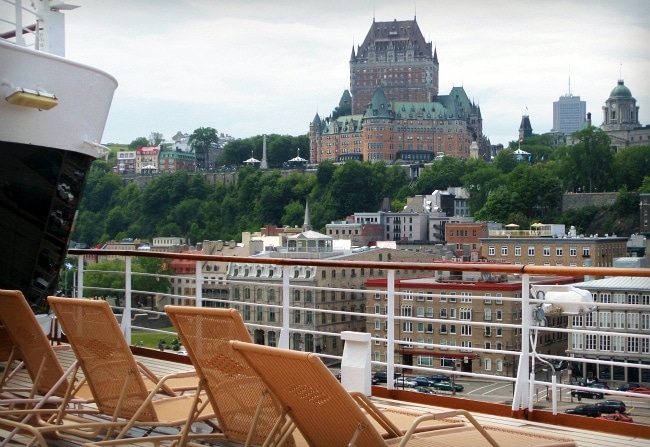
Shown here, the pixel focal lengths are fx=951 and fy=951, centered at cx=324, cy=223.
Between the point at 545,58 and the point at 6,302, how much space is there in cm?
12968

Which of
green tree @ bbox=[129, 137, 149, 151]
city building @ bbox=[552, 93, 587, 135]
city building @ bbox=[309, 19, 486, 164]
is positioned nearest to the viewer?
city building @ bbox=[309, 19, 486, 164]

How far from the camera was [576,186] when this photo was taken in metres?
81.8

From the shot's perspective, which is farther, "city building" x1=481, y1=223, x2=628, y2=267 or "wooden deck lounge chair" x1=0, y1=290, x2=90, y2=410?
"city building" x1=481, y1=223, x2=628, y2=267

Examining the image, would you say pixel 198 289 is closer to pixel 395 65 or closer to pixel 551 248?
pixel 551 248

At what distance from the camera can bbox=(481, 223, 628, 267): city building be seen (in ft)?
205

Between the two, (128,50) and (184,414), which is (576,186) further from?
(128,50)

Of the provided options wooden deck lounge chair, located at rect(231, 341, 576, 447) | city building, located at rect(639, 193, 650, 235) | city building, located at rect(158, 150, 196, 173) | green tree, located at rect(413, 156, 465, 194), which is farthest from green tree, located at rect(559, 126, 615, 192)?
wooden deck lounge chair, located at rect(231, 341, 576, 447)

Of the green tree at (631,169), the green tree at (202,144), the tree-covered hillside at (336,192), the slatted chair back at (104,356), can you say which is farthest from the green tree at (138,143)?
the slatted chair back at (104,356)

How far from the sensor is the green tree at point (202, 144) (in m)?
Result: 116

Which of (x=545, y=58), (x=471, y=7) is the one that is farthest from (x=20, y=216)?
(x=471, y=7)

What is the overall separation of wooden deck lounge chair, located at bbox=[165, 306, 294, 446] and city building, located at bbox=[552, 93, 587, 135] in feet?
478

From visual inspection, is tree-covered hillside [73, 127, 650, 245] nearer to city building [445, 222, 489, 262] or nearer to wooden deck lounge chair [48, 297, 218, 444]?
city building [445, 222, 489, 262]

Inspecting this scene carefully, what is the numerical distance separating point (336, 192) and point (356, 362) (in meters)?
85.2

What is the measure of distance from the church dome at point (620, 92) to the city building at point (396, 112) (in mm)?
15745
